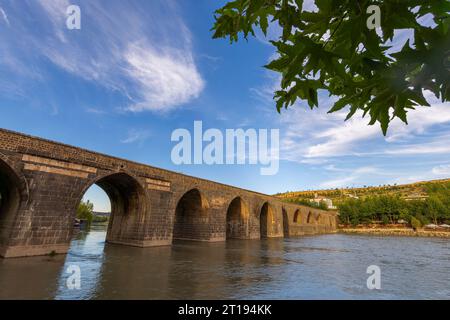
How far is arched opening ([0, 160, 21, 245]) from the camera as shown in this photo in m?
10.7

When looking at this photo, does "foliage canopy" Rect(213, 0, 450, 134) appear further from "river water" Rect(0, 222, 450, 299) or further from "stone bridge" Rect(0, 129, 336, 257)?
"stone bridge" Rect(0, 129, 336, 257)

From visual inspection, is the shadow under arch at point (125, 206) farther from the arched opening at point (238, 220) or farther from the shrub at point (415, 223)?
the shrub at point (415, 223)

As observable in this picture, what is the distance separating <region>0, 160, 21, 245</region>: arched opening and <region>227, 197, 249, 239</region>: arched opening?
18.6m

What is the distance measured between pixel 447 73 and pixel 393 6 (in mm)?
408

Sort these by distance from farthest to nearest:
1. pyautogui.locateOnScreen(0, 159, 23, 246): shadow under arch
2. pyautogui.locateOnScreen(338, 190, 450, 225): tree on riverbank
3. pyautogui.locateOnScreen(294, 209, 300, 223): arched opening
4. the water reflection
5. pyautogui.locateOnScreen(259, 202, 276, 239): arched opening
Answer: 1. pyautogui.locateOnScreen(338, 190, 450, 225): tree on riverbank
2. pyautogui.locateOnScreen(294, 209, 300, 223): arched opening
3. pyautogui.locateOnScreen(259, 202, 276, 239): arched opening
4. pyautogui.locateOnScreen(0, 159, 23, 246): shadow under arch
5. the water reflection

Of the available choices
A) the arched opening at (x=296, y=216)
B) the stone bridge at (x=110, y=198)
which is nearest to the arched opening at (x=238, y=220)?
the stone bridge at (x=110, y=198)

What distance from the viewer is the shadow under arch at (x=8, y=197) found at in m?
10.6

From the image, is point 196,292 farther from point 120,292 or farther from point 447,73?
point 447,73

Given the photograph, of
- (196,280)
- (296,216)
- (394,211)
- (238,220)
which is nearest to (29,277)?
(196,280)

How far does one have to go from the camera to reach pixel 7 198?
11.6 metres

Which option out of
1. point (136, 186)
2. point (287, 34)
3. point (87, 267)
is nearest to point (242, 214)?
point (136, 186)

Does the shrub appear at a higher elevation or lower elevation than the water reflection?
higher

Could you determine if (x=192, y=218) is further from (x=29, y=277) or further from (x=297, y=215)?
(x=297, y=215)

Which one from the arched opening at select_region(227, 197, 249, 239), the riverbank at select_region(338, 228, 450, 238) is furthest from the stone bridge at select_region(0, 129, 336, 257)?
the riverbank at select_region(338, 228, 450, 238)
